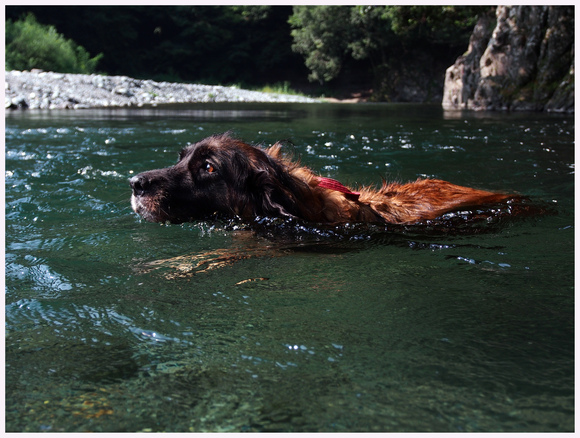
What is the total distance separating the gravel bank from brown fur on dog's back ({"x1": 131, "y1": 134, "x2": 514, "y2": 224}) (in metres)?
20.8

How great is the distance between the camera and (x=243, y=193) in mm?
5062

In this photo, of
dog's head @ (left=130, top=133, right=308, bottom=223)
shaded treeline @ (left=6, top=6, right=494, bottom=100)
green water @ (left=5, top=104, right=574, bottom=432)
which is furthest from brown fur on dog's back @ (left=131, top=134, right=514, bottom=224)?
shaded treeline @ (left=6, top=6, right=494, bottom=100)

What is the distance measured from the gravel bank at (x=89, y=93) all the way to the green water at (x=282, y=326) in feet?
67.1

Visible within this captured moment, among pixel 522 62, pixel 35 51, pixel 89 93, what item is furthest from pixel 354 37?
pixel 89 93

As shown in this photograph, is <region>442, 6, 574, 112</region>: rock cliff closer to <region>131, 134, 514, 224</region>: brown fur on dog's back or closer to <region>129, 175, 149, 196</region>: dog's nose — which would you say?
<region>131, 134, 514, 224</region>: brown fur on dog's back

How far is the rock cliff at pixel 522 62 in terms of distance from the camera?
22719 millimetres

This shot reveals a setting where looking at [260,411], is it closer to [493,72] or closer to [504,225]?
[504,225]

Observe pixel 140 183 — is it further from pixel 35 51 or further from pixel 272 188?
pixel 35 51

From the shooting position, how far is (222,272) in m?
3.96

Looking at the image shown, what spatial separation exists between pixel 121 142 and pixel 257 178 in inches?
327

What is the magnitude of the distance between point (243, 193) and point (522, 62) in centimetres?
2330

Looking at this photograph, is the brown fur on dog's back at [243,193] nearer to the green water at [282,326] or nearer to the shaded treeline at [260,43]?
the green water at [282,326]

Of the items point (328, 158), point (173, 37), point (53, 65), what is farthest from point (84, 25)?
point (328, 158)

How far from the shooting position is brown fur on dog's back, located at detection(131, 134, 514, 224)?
5.02 m
